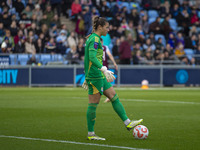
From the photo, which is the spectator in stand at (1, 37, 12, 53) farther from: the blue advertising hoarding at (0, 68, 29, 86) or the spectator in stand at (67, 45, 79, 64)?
the spectator in stand at (67, 45, 79, 64)

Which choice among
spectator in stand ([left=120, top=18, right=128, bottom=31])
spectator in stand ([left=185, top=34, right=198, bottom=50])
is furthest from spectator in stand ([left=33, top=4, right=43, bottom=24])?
spectator in stand ([left=185, top=34, right=198, bottom=50])

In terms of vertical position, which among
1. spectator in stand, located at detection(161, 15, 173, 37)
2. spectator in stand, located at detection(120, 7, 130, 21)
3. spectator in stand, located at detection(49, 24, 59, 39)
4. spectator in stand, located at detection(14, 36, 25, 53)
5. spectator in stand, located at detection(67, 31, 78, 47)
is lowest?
spectator in stand, located at detection(14, 36, 25, 53)

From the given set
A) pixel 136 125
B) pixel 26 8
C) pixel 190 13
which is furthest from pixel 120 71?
pixel 136 125

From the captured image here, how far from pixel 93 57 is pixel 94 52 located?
99 mm

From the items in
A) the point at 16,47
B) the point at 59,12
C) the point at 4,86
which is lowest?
the point at 4,86

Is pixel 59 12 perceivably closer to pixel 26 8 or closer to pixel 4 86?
pixel 26 8

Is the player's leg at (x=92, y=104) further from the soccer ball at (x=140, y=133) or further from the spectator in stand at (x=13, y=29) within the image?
the spectator in stand at (x=13, y=29)

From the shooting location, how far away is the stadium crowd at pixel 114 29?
27.1 meters

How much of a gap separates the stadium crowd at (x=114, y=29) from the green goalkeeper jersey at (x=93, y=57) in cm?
1843

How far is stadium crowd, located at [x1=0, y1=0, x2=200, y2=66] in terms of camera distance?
88.9 ft

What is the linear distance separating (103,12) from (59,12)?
2865 mm

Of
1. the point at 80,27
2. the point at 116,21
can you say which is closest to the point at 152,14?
the point at 116,21

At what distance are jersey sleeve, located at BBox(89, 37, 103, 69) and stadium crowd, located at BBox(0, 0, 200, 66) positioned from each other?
1859cm

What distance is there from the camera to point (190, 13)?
34406mm
